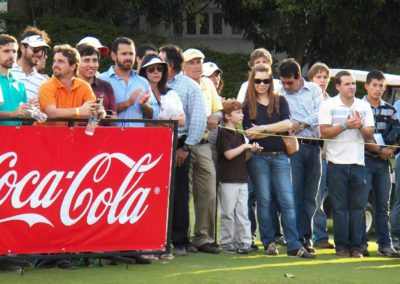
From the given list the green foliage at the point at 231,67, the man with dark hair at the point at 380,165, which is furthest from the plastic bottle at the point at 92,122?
the green foliage at the point at 231,67

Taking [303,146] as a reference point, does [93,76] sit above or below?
above

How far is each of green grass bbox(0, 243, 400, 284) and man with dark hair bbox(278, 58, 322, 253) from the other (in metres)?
0.83

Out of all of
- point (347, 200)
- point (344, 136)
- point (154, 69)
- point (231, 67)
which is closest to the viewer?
point (154, 69)

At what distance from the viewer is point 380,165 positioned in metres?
13.8

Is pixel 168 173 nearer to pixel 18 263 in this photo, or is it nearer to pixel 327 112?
pixel 18 263

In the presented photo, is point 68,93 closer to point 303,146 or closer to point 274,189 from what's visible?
point 274,189

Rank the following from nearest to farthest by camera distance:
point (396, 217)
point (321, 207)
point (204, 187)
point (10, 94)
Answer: point (10, 94)
point (204, 187)
point (396, 217)
point (321, 207)

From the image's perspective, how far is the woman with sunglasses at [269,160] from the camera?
13.1 m

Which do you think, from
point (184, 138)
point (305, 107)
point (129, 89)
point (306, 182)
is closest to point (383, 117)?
point (305, 107)

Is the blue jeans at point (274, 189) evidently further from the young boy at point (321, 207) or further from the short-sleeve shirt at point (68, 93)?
the short-sleeve shirt at point (68, 93)

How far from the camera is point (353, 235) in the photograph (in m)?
13.5

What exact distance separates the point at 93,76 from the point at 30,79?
0.68 m

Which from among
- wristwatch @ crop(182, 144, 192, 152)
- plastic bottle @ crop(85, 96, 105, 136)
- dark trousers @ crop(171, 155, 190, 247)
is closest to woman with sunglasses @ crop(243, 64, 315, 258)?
wristwatch @ crop(182, 144, 192, 152)

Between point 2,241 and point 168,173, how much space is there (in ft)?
5.86
